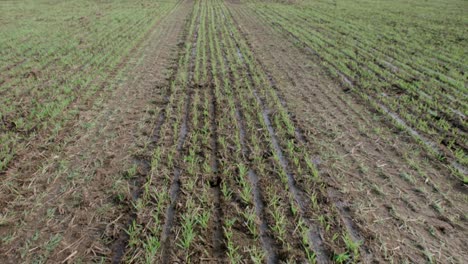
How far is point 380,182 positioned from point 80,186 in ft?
14.3

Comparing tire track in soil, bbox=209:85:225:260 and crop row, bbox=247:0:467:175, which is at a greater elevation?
crop row, bbox=247:0:467:175

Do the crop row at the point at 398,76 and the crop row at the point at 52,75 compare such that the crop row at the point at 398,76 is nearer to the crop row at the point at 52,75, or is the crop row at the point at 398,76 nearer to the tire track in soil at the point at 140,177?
the tire track in soil at the point at 140,177

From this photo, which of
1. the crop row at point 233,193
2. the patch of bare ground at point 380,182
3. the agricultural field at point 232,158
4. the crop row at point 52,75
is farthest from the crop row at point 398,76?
the crop row at point 52,75

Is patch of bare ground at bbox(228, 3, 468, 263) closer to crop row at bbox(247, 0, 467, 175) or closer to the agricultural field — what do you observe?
the agricultural field

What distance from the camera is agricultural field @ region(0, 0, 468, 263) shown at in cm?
285

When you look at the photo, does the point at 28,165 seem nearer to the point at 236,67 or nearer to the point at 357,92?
the point at 236,67

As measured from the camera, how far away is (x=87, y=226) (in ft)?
9.84

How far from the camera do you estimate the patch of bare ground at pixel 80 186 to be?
9.12 feet

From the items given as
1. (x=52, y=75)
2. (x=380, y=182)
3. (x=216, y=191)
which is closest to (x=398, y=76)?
(x=380, y=182)

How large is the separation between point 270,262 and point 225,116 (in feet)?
10.8

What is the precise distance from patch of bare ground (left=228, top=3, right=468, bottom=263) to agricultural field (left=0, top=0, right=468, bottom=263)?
23 mm

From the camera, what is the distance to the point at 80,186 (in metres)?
3.56

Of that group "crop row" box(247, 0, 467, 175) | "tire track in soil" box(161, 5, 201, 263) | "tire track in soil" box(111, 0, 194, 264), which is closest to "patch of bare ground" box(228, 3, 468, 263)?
"crop row" box(247, 0, 467, 175)

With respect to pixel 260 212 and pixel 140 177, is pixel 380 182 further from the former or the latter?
pixel 140 177
